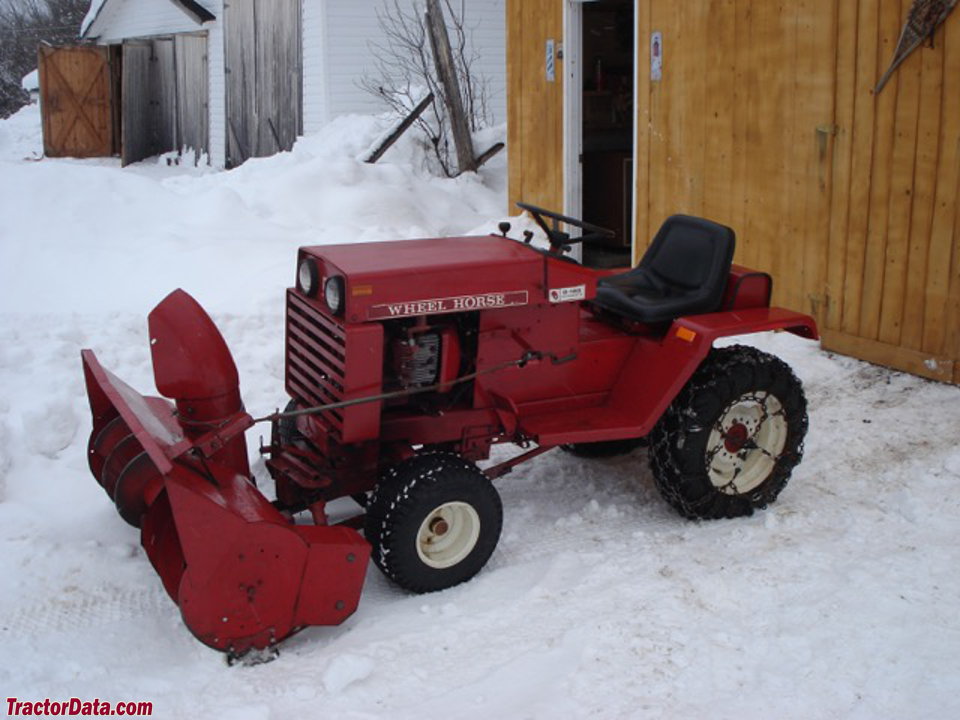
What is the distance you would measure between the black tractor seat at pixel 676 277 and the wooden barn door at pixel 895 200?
6.98 feet

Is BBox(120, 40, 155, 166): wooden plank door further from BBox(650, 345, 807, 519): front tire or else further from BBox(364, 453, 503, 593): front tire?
BBox(364, 453, 503, 593): front tire

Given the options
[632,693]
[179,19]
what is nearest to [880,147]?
[632,693]

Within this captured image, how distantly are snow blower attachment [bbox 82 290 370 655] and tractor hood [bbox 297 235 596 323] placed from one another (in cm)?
57

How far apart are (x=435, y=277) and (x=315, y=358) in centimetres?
62

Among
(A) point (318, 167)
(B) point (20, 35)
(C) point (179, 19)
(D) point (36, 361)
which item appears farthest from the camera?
(B) point (20, 35)

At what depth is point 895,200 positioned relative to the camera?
6.58 metres

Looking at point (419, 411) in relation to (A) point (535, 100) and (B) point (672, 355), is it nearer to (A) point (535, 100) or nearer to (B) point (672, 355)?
(B) point (672, 355)

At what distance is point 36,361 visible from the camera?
6.31m

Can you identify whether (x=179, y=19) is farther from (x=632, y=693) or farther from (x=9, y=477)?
(x=632, y=693)

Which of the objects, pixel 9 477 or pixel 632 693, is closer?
pixel 632 693

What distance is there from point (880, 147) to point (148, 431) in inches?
191

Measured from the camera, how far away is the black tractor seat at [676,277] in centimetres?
479

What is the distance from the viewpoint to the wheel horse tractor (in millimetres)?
3701

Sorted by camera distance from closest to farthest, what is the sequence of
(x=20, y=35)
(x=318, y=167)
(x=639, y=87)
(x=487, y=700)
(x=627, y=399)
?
(x=487, y=700)
(x=627, y=399)
(x=639, y=87)
(x=318, y=167)
(x=20, y=35)
